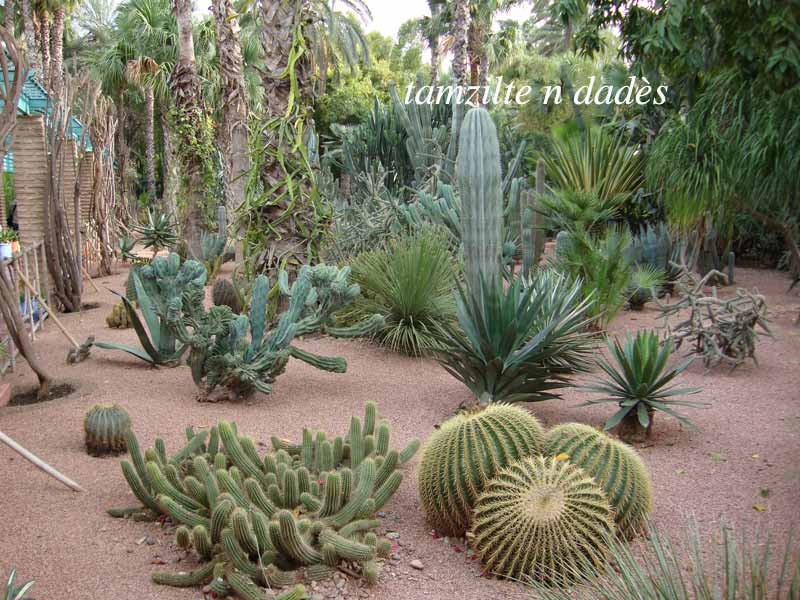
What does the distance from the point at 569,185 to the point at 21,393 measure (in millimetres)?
9251

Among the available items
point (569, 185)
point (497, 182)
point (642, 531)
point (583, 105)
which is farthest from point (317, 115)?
point (642, 531)

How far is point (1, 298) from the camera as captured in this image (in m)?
5.45

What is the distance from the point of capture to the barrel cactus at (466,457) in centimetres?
355

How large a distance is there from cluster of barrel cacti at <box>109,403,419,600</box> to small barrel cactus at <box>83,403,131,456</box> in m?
0.53

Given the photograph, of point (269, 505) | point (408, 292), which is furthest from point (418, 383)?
point (269, 505)

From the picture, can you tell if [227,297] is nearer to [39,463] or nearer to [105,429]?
[105,429]

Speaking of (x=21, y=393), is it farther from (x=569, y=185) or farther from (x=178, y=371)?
(x=569, y=185)

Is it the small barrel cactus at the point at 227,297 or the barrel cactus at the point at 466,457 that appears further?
the small barrel cactus at the point at 227,297

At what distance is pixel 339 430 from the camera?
510 cm

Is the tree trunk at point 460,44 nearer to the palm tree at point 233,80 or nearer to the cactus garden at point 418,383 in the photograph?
the palm tree at point 233,80

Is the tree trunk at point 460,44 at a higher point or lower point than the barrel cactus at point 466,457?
higher

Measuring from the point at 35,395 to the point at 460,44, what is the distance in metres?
14.6

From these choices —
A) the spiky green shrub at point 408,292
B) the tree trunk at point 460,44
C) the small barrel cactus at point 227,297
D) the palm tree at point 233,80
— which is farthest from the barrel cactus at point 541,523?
the tree trunk at point 460,44

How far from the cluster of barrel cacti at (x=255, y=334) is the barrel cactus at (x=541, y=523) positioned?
2592 millimetres
